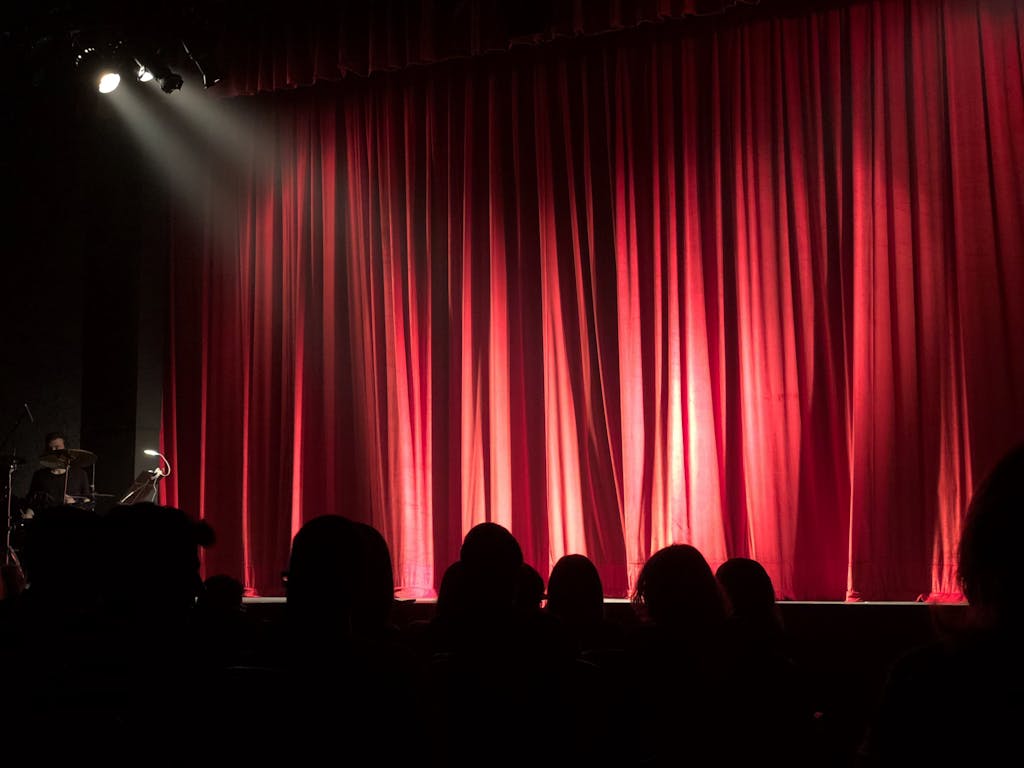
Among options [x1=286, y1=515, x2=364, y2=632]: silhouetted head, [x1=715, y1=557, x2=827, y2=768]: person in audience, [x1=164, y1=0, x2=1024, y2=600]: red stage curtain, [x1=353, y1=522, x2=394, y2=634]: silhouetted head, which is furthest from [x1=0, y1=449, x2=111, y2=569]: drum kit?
[x1=715, y1=557, x2=827, y2=768]: person in audience

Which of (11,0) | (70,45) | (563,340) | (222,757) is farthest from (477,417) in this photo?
(11,0)

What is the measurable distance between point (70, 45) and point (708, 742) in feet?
21.0

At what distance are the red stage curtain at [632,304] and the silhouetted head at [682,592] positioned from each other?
329 cm

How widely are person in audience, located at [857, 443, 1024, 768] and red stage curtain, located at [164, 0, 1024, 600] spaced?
4.77 metres

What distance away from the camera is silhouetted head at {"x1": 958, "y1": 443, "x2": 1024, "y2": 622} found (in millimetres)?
1004

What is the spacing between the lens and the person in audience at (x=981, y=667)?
0.99 m

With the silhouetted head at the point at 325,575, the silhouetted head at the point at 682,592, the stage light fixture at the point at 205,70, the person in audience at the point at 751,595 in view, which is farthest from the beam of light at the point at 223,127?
the silhouetted head at the point at 325,575

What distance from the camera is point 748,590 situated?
3.17 metres

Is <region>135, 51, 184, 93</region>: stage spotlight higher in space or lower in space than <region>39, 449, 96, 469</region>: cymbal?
higher

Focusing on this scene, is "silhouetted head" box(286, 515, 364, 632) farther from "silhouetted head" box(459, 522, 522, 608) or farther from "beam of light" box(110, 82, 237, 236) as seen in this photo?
"beam of light" box(110, 82, 237, 236)

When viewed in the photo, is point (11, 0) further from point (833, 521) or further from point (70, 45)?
point (833, 521)

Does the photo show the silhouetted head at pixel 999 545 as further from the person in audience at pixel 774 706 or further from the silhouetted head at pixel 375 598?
the silhouetted head at pixel 375 598

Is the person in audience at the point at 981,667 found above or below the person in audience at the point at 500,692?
above

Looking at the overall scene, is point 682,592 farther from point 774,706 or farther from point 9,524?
point 9,524
